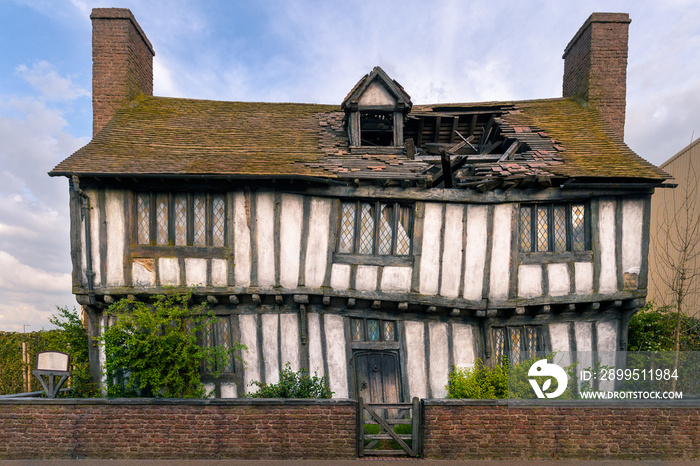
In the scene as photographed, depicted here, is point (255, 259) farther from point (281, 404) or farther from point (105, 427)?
point (105, 427)

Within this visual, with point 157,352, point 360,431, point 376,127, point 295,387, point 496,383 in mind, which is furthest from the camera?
point 376,127

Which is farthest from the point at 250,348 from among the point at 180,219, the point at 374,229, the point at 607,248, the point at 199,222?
the point at 607,248

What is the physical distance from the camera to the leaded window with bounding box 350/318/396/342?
9.50 m

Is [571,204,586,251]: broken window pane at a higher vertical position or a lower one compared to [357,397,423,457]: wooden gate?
higher

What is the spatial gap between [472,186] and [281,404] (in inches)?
226

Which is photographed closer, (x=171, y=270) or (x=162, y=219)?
(x=171, y=270)

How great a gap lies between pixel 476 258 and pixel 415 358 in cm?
257

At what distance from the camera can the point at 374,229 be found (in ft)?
30.7

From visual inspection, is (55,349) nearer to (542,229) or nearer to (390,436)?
(390,436)

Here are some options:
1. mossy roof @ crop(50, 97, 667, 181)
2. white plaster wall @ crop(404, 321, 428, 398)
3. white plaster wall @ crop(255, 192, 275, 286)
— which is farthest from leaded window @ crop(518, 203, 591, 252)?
white plaster wall @ crop(255, 192, 275, 286)

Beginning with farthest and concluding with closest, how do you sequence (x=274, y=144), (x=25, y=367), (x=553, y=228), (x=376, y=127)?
(x=376, y=127) < (x=25, y=367) < (x=274, y=144) < (x=553, y=228)

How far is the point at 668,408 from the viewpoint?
7.12m

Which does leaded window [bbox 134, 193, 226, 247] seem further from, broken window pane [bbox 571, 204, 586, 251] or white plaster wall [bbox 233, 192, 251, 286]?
broken window pane [bbox 571, 204, 586, 251]

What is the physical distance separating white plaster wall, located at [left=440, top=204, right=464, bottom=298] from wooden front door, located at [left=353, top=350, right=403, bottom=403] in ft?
6.27
